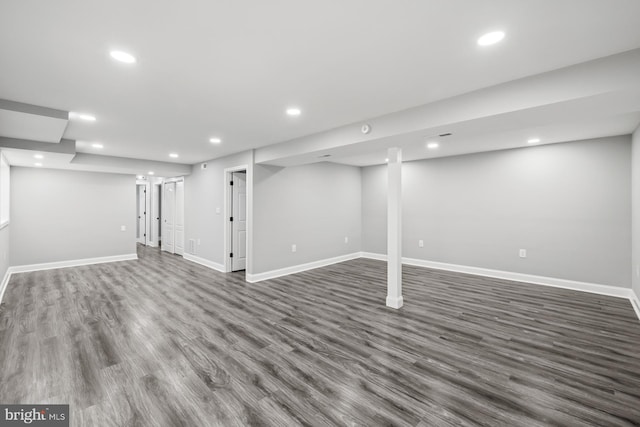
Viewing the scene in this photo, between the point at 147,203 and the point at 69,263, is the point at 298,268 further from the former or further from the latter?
the point at 147,203

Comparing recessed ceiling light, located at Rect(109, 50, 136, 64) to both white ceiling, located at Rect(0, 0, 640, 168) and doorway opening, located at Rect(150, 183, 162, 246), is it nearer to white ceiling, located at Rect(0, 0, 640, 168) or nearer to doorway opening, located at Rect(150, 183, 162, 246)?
white ceiling, located at Rect(0, 0, 640, 168)

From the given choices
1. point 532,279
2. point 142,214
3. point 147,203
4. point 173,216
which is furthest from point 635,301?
point 142,214

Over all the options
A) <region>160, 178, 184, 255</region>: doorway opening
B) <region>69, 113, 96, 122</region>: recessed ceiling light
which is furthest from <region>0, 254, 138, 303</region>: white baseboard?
<region>69, 113, 96, 122</region>: recessed ceiling light

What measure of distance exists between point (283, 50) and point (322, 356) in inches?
104

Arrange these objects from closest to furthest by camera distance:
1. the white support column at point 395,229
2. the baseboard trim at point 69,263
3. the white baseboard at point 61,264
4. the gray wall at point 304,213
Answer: the white support column at point 395,229 → the gray wall at point 304,213 → the white baseboard at point 61,264 → the baseboard trim at point 69,263

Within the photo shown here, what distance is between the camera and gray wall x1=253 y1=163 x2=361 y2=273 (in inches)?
216

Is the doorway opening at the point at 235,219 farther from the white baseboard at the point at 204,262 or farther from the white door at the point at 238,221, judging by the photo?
the white baseboard at the point at 204,262

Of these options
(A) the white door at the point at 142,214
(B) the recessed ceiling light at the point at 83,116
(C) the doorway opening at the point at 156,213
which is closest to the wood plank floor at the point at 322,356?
(B) the recessed ceiling light at the point at 83,116

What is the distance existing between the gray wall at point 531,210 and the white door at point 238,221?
3.88 metres

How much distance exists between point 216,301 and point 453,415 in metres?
3.38

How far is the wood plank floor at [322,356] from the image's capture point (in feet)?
6.31

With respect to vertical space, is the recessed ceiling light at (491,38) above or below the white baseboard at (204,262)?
above

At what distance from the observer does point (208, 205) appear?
668 cm

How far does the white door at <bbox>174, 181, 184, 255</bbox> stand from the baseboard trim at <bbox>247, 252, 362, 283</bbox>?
3539mm
